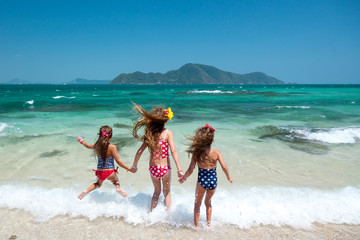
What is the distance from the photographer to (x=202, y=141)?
3277 mm

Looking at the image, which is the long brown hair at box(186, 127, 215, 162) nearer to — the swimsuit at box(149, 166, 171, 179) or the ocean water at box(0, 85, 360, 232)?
the swimsuit at box(149, 166, 171, 179)

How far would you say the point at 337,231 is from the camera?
11.7 feet

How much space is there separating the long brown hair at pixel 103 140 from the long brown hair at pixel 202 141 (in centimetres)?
137

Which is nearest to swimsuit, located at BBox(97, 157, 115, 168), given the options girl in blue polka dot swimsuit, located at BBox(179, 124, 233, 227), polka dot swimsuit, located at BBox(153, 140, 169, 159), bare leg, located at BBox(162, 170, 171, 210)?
polka dot swimsuit, located at BBox(153, 140, 169, 159)

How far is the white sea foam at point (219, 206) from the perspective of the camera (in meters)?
3.81

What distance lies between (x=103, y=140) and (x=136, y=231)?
146cm

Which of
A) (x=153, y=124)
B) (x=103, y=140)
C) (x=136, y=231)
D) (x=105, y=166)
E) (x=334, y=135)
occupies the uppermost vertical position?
(x=153, y=124)

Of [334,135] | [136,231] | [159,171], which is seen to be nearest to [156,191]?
[159,171]

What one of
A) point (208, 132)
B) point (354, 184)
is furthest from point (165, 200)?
point (354, 184)

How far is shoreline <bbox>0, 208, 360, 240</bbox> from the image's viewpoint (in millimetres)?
3410

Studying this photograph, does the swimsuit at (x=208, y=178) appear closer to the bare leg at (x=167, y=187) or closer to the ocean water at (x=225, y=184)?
the bare leg at (x=167, y=187)

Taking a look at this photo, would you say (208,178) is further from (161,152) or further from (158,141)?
(158,141)

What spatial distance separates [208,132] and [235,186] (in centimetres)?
242

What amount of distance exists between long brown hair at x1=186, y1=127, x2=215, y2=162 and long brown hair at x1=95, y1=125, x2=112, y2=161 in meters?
1.37
